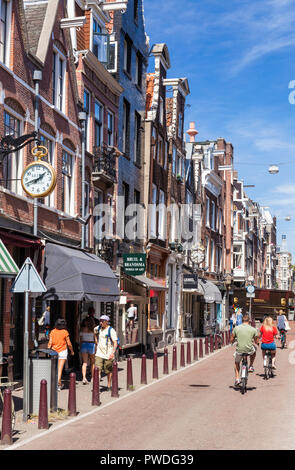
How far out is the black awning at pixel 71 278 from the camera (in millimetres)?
17203

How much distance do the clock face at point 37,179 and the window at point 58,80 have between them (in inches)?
197

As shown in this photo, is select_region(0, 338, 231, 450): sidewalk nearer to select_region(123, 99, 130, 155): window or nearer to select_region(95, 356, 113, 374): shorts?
select_region(95, 356, 113, 374): shorts

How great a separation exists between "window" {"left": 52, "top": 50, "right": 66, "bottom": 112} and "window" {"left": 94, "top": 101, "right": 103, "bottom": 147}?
318 cm

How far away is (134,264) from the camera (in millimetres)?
25406

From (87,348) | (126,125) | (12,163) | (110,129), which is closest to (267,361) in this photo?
(87,348)

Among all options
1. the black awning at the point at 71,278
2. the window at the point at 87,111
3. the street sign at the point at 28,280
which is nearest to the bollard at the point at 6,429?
the street sign at the point at 28,280

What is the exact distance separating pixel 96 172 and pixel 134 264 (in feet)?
14.0

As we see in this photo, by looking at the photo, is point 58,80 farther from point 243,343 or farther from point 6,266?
point 243,343

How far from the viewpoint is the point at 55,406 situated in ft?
40.8

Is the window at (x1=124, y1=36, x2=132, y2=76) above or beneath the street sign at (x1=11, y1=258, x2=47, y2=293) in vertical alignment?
above

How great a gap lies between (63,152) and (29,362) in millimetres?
10008

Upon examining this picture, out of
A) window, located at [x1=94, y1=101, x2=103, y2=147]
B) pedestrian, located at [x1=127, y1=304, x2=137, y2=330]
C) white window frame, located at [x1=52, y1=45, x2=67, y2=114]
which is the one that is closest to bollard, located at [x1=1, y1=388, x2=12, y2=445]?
white window frame, located at [x1=52, y1=45, x2=67, y2=114]

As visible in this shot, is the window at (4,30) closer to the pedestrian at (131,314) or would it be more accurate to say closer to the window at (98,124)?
the window at (98,124)

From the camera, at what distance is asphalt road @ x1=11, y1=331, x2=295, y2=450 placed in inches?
373
